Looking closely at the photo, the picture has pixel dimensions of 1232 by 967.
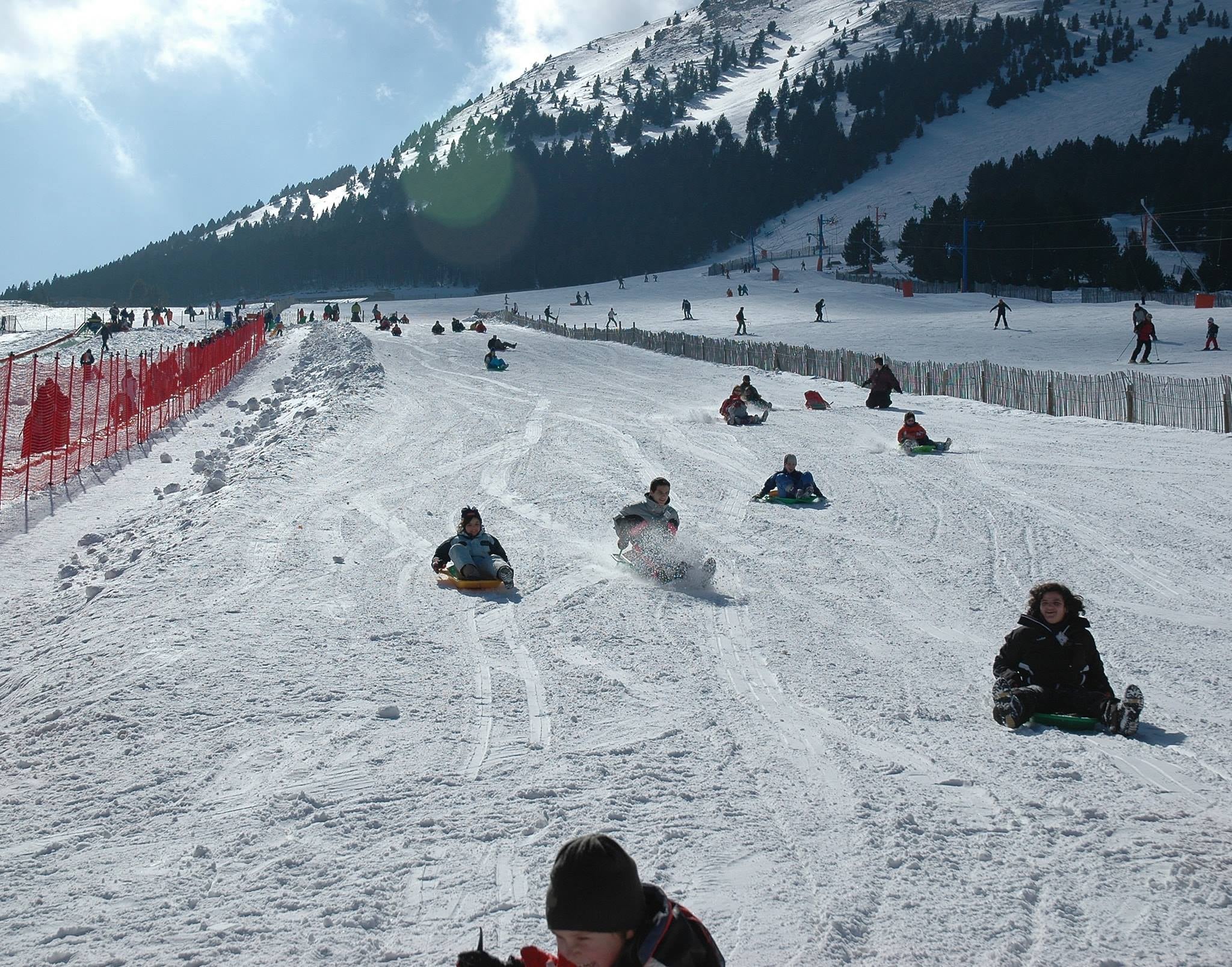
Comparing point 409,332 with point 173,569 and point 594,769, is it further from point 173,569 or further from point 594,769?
point 594,769

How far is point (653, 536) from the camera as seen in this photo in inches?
380

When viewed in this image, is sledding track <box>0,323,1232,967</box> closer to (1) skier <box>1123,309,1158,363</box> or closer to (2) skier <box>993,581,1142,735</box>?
(2) skier <box>993,581,1142,735</box>

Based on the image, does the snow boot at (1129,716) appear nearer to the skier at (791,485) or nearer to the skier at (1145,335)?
the skier at (791,485)

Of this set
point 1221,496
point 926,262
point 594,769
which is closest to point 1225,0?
point 926,262

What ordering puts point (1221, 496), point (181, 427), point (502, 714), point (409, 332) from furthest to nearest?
point (409, 332) → point (181, 427) → point (1221, 496) → point (502, 714)

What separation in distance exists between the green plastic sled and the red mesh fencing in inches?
485

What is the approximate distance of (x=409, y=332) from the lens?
4444cm

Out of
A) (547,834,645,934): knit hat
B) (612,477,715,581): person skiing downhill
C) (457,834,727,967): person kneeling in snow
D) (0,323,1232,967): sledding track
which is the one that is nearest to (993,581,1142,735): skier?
(0,323,1232,967): sledding track

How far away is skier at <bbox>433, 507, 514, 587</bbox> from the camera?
9.11m

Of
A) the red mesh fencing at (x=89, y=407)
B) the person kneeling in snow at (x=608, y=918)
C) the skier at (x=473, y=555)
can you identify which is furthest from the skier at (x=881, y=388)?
the person kneeling in snow at (x=608, y=918)

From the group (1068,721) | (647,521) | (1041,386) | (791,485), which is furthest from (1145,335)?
(1068,721)

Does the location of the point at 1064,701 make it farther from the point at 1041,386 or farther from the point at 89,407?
the point at 89,407

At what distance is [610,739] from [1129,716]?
9.33 feet

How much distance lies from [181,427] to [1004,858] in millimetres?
20745
